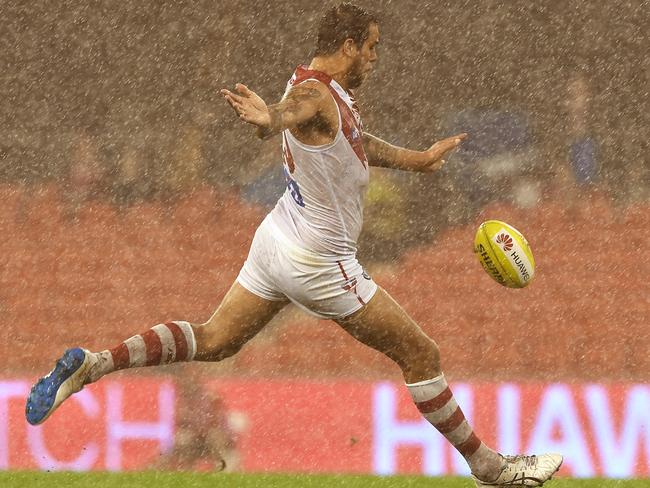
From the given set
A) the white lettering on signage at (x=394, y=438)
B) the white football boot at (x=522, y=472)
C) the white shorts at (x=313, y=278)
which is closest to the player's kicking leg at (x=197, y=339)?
the white shorts at (x=313, y=278)

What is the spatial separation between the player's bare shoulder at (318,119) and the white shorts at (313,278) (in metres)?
0.49

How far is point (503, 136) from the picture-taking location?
558 inches

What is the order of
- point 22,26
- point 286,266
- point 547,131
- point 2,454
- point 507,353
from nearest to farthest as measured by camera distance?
point 286,266, point 2,454, point 507,353, point 547,131, point 22,26

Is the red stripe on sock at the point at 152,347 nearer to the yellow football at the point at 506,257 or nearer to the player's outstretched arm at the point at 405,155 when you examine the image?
the player's outstretched arm at the point at 405,155

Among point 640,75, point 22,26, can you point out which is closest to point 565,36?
point 640,75

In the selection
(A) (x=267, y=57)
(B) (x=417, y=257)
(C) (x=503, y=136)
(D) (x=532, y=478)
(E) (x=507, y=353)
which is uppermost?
(A) (x=267, y=57)

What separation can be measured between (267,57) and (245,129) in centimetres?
91

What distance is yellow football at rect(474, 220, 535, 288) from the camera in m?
6.77

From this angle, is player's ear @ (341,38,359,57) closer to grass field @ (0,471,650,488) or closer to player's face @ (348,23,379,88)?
player's face @ (348,23,379,88)

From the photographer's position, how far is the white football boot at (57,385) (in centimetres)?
609

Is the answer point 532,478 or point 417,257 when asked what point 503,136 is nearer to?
point 417,257

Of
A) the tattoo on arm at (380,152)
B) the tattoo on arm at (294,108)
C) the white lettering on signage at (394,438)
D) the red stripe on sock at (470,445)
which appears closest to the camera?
the tattoo on arm at (294,108)

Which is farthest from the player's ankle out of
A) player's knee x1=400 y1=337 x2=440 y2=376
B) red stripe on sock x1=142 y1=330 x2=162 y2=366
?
red stripe on sock x1=142 y1=330 x2=162 y2=366

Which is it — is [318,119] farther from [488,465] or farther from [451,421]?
[488,465]
